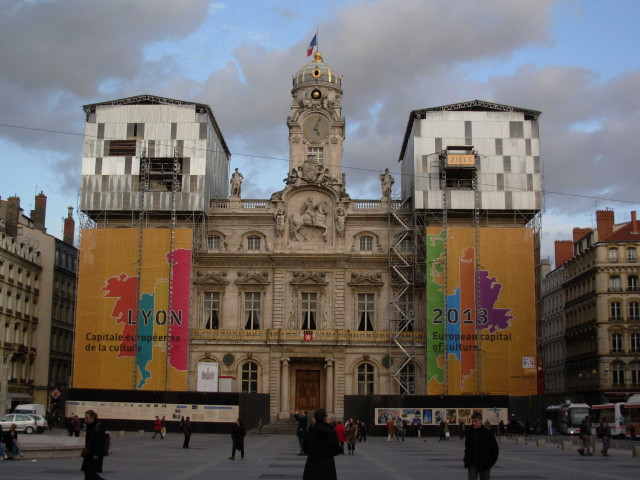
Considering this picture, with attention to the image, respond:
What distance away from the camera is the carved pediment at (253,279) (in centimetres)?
6606

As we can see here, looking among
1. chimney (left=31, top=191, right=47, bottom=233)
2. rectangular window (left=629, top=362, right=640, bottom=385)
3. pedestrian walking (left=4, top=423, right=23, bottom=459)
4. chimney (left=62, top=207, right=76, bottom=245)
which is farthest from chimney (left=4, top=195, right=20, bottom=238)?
rectangular window (left=629, top=362, right=640, bottom=385)

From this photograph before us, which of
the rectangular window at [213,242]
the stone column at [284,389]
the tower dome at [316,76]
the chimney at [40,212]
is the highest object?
the tower dome at [316,76]

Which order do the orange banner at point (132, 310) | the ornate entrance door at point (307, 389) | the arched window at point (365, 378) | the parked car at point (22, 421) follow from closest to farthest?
the parked car at point (22, 421) → the orange banner at point (132, 310) → the arched window at point (365, 378) → the ornate entrance door at point (307, 389)

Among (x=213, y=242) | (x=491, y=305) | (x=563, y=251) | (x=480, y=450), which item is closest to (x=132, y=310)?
(x=213, y=242)

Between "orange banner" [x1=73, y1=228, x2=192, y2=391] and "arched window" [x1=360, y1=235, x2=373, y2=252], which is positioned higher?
"arched window" [x1=360, y1=235, x2=373, y2=252]

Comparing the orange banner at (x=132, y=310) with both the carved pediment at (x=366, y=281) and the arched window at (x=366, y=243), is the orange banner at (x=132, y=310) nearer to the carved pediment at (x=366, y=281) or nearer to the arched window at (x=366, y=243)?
the carved pediment at (x=366, y=281)

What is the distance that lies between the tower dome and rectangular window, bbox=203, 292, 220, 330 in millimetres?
18506

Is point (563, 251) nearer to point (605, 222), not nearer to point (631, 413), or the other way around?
point (605, 222)

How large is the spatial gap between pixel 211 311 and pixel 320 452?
2074 inches

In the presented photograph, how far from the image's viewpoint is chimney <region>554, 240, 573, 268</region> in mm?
96125

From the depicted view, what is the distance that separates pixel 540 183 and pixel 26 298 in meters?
40.5

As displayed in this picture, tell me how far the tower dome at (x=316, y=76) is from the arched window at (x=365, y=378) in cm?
2268

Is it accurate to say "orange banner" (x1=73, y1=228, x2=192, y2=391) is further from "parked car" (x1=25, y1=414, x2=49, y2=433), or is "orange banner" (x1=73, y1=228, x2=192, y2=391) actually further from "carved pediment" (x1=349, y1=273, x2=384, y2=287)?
"carved pediment" (x1=349, y1=273, x2=384, y2=287)

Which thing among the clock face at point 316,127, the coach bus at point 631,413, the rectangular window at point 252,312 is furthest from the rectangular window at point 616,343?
the rectangular window at point 252,312
